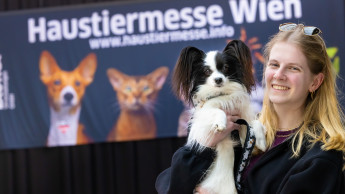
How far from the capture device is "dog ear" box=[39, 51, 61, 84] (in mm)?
5883

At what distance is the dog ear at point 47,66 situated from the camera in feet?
19.3

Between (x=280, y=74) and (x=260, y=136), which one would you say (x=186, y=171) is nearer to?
(x=260, y=136)

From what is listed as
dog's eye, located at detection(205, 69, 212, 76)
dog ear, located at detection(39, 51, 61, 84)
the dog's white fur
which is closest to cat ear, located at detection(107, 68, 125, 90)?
dog ear, located at detection(39, 51, 61, 84)

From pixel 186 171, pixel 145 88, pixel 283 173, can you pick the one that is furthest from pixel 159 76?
pixel 283 173

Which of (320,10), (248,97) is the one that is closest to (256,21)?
(320,10)

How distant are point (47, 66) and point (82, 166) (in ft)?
4.68

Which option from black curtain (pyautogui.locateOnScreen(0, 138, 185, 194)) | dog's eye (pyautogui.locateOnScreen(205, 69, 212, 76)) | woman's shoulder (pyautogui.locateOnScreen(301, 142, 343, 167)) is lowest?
black curtain (pyautogui.locateOnScreen(0, 138, 185, 194))

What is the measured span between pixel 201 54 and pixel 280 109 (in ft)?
1.65

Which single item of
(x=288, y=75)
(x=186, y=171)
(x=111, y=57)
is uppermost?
(x=111, y=57)

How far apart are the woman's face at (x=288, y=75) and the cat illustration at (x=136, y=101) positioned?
390cm

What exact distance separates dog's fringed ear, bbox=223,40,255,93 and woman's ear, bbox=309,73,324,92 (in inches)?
15.6

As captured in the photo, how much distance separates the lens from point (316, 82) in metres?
1.82

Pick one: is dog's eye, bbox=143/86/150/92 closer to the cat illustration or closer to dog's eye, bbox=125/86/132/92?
the cat illustration

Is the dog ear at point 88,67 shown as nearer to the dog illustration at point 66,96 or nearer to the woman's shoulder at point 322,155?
the dog illustration at point 66,96
